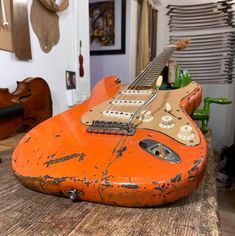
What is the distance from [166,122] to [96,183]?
0.61 ft

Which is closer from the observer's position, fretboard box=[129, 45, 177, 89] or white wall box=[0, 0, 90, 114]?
fretboard box=[129, 45, 177, 89]

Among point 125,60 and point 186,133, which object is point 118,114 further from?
point 125,60

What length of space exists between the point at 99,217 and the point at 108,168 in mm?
65

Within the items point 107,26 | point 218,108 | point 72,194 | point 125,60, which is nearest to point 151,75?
point 72,194

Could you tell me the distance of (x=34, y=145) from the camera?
41cm

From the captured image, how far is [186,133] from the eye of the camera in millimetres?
380

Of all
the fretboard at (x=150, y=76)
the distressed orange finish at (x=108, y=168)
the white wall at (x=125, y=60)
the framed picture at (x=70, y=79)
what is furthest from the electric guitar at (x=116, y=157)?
the white wall at (x=125, y=60)

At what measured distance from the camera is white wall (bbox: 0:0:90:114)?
2.82ft

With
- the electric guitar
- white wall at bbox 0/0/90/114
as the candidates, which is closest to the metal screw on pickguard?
the electric guitar

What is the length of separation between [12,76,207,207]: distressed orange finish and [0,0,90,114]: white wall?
53 cm

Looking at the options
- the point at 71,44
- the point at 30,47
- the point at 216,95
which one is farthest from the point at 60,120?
the point at 216,95

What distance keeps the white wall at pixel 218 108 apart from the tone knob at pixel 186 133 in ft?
6.77

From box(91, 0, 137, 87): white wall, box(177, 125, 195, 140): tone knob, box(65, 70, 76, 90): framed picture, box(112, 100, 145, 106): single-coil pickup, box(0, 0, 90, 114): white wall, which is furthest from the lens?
box(91, 0, 137, 87): white wall

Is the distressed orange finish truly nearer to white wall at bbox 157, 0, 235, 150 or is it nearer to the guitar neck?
the guitar neck
